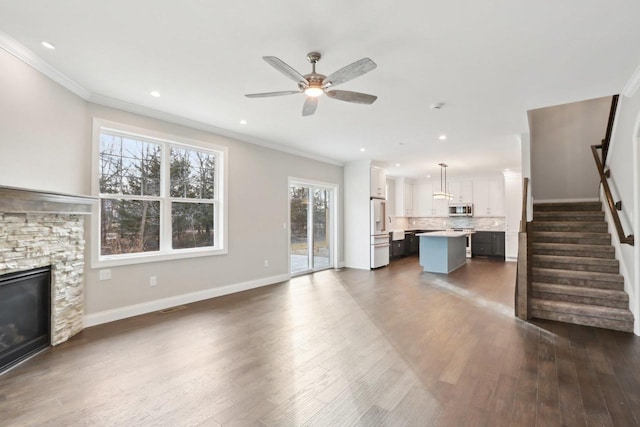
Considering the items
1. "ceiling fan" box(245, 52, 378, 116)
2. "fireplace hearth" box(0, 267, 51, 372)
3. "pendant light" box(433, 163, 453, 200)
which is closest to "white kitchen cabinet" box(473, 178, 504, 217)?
"pendant light" box(433, 163, 453, 200)

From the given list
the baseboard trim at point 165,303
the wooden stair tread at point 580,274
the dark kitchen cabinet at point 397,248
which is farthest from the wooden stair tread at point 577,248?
the dark kitchen cabinet at point 397,248

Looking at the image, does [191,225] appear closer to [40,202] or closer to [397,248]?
[40,202]

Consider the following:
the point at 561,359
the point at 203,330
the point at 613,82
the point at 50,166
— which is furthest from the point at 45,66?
the point at 613,82

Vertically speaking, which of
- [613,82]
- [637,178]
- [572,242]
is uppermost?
[613,82]

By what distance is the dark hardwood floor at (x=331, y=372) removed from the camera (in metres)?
2.02

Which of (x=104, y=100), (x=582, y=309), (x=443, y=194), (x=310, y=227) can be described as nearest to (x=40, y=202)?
(x=104, y=100)

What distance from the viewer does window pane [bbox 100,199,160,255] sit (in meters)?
3.96

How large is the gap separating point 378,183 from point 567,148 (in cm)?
411

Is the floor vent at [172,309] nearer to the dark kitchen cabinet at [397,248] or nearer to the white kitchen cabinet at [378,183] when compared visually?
the white kitchen cabinet at [378,183]

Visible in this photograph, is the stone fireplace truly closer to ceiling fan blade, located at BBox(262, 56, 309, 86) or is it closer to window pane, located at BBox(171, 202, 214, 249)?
window pane, located at BBox(171, 202, 214, 249)

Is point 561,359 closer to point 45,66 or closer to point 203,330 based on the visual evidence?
point 203,330

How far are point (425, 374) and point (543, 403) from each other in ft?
2.57

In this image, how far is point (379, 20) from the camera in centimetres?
231

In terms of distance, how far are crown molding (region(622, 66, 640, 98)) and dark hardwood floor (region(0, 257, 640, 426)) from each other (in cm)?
271
